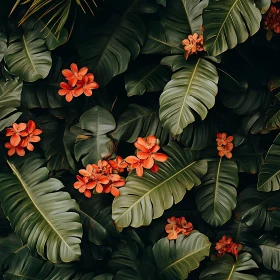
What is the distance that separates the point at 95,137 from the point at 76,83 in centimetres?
25

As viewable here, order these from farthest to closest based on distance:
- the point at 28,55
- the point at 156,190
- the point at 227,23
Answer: the point at 28,55
the point at 156,190
the point at 227,23

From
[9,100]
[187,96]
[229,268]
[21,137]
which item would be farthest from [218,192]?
[9,100]

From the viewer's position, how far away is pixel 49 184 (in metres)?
2.41

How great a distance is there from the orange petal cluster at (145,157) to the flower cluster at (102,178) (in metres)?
0.09

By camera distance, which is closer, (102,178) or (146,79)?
(102,178)

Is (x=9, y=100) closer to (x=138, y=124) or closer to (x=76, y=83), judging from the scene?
(x=76, y=83)

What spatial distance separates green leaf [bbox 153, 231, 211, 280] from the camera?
234cm

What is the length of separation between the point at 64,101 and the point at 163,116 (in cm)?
53

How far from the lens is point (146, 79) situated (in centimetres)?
248

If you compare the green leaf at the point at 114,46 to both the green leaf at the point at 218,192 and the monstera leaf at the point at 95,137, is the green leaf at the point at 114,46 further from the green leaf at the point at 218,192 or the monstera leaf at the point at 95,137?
the green leaf at the point at 218,192

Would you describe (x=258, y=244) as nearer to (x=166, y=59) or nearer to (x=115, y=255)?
(x=115, y=255)

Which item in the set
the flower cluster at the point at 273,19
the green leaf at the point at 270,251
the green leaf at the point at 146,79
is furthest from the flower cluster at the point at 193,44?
the green leaf at the point at 270,251

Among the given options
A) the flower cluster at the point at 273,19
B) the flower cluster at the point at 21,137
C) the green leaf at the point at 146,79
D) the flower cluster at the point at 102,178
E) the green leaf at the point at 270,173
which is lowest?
the green leaf at the point at 270,173

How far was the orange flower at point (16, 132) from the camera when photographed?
2389 mm
